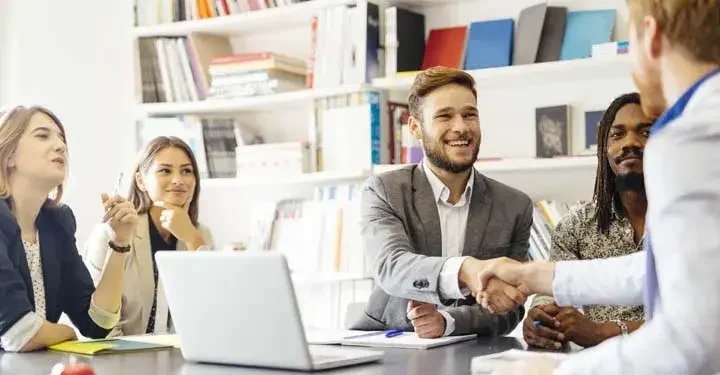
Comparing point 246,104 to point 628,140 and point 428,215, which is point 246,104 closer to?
point 428,215

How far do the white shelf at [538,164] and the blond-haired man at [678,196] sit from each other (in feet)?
6.86

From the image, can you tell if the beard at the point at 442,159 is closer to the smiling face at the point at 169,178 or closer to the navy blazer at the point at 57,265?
the smiling face at the point at 169,178

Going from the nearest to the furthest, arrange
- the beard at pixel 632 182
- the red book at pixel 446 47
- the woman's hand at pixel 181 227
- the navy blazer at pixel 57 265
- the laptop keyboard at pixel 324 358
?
1. the laptop keyboard at pixel 324 358
2. the navy blazer at pixel 57 265
3. the beard at pixel 632 182
4. the woman's hand at pixel 181 227
5. the red book at pixel 446 47

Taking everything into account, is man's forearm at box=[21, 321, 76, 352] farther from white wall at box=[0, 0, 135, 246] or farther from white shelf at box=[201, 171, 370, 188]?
white wall at box=[0, 0, 135, 246]

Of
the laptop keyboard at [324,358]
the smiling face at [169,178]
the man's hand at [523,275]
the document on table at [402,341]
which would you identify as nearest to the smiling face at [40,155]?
the smiling face at [169,178]

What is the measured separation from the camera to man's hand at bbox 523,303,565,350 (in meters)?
2.01

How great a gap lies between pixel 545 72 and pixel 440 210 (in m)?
0.95

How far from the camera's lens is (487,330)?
7.43 ft

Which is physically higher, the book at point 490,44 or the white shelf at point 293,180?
the book at point 490,44

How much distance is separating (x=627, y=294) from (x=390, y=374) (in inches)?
16.7

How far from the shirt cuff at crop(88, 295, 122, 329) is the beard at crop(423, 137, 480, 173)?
963 mm

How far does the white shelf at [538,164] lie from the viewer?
3248 millimetres

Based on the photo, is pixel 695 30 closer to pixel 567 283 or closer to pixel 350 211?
pixel 567 283

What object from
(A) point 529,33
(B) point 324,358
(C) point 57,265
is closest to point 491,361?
(B) point 324,358
